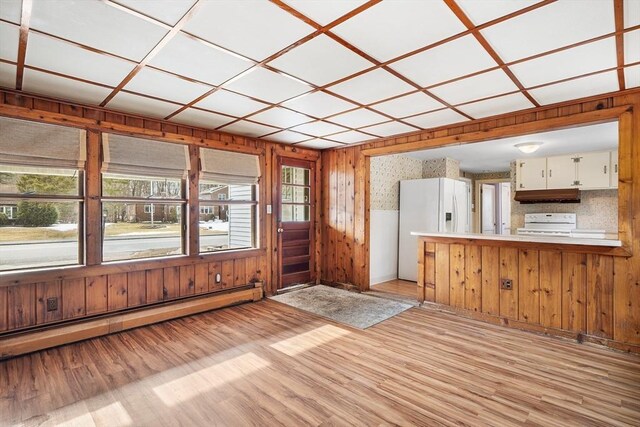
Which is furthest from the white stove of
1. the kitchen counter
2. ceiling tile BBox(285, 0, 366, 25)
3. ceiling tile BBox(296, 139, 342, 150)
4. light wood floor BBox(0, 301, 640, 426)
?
ceiling tile BBox(285, 0, 366, 25)

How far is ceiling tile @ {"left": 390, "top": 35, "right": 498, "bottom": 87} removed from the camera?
7.55ft

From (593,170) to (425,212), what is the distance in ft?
9.59

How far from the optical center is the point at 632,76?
277 centimetres

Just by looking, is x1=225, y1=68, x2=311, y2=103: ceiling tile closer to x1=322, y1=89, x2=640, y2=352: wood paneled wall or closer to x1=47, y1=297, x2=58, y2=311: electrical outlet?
x1=322, y1=89, x2=640, y2=352: wood paneled wall

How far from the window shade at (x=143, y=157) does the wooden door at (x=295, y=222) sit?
168cm

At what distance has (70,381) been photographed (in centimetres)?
257

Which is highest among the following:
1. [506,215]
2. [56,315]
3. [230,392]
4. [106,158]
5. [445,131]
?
[445,131]

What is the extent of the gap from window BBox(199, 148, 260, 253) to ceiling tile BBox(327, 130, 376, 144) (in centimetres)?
132

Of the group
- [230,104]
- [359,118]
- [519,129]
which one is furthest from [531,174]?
[230,104]

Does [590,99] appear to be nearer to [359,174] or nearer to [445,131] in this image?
[445,131]

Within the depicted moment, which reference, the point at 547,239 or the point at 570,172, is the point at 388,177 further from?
the point at 570,172

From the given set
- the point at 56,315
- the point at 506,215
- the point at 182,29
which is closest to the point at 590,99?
the point at 182,29

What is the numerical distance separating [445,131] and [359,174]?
1.57m

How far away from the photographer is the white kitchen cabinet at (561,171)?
580 centimetres
